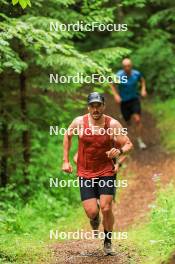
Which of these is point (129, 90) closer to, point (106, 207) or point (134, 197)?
point (134, 197)

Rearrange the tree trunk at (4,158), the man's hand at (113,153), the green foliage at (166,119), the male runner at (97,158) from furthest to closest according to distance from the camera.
Answer: the green foliage at (166,119) < the tree trunk at (4,158) < the male runner at (97,158) < the man's hand at (113,153)

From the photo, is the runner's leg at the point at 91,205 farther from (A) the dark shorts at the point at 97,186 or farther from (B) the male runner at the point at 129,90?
(B) the male runner at the point at 129,90

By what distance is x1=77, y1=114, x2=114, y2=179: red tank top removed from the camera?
28.0 ft

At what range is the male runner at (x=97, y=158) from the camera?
27.9 feet

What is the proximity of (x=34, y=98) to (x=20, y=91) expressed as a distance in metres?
0.61

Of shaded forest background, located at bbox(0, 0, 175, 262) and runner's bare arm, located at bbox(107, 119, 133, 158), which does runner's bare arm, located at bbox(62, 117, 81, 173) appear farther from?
shaded forest background, located at bbox(0, 0, 175, 262)

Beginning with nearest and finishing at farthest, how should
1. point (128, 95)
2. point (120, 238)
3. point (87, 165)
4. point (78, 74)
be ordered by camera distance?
point (87, 165) → point (120, 238) → point (78, 74) → point (128, 95)

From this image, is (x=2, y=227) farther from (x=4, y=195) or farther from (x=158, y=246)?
(x=158, y=246)

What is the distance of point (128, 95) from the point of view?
53.8 ft

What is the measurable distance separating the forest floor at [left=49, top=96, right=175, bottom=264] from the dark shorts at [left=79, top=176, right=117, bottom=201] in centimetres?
91

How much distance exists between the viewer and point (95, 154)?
28.1 feet

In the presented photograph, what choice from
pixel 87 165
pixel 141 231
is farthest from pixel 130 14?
pixel 87 165

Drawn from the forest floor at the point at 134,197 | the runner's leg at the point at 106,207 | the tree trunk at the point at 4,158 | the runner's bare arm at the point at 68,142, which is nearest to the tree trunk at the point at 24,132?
the tree trunk at the point at 4,158

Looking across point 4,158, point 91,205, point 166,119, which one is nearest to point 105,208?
point 91,205
